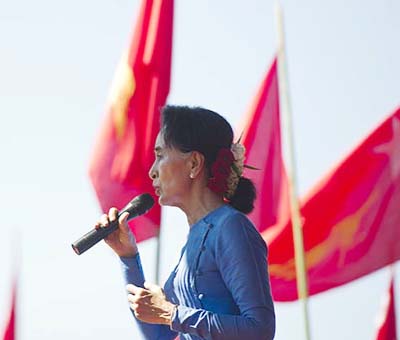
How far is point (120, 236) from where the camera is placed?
3.50m

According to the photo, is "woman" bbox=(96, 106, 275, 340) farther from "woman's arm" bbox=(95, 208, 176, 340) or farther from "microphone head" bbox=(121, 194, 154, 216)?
"microphone head" bbox=(121, 194, 154, 216)

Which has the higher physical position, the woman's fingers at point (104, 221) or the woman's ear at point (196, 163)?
the woman's ear at point (196, 163)

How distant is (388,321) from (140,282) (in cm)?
568

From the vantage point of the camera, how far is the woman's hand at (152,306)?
10.2 ft

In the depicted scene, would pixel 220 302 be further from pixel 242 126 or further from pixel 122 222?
pixel 242 126

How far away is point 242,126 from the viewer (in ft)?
33.3

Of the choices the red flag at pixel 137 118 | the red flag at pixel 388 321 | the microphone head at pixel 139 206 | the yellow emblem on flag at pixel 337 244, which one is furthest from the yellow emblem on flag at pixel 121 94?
the microphone head at pixel 139 206

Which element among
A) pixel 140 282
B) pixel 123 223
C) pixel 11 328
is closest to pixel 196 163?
pixel 123 223

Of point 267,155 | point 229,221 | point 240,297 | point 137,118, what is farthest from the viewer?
point 267,155

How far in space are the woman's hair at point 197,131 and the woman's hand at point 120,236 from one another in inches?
11.3

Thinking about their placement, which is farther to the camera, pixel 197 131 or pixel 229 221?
pixel 197 131

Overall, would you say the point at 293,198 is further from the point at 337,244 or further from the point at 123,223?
the point at 123,223

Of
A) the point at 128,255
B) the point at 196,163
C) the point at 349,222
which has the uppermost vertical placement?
the point at 196,163

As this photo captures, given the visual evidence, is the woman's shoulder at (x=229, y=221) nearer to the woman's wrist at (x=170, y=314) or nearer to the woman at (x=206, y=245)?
the woman at (x=206, y=245)
